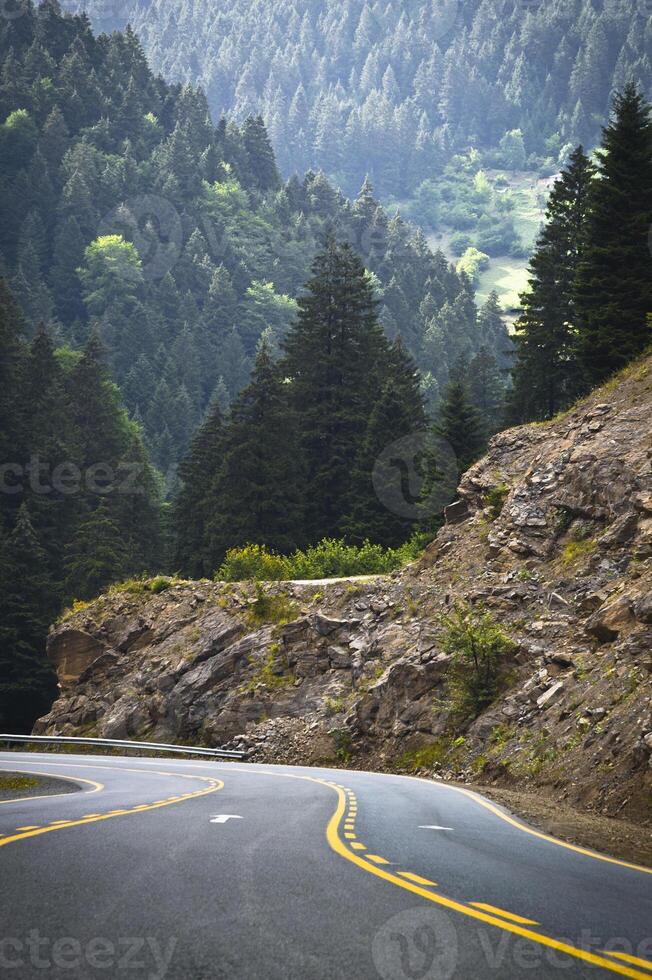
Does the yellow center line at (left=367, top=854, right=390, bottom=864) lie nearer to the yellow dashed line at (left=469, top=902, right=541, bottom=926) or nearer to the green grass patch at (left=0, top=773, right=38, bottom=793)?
the yellow dashed line at (left=469, top=902, right=541, bottom=926)

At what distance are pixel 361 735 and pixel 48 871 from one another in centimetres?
2085

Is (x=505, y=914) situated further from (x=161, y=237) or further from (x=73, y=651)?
(x=161, y=237)

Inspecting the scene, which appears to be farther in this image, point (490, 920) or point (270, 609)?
point (270, 609)

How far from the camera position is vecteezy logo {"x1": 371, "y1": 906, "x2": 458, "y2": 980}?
5449 mm

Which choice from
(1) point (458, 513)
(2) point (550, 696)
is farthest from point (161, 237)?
(2) point (550, 696)

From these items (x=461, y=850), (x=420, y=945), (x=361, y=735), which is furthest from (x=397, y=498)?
(x=420, y=945)

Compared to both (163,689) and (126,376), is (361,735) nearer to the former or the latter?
(163,689)

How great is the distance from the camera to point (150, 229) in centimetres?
14425

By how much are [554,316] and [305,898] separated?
44.1 meters

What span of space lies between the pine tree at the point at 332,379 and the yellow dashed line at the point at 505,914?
151ft

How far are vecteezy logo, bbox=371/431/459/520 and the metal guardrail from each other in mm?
18303

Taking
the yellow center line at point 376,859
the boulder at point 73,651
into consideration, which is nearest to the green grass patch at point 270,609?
the boulder at point 73,651

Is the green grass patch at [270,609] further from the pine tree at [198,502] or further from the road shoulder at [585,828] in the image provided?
the pine tree at [198,502]

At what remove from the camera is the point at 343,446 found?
56.3 metres
